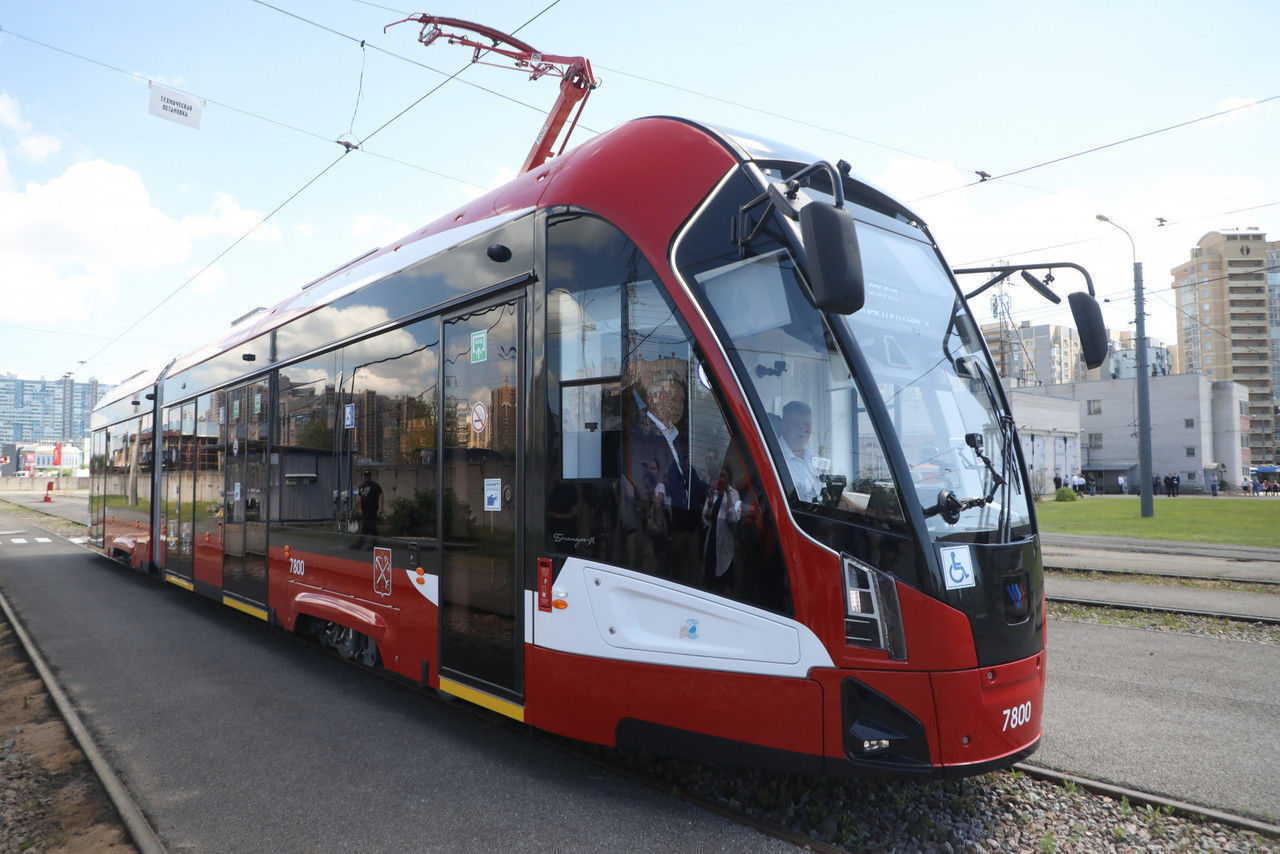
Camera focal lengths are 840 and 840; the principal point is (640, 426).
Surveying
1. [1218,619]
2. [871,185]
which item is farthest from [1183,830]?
[1218,619]

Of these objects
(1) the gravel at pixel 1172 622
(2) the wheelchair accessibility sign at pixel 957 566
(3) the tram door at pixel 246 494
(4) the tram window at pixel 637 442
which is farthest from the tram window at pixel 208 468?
(1) the gravel at pixel 1172 622

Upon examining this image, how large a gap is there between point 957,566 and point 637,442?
1527 millimetres

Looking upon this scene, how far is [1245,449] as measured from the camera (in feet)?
261

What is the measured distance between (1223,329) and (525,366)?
116869mm

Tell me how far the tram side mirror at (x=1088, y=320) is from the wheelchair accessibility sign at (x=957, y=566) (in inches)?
67.2

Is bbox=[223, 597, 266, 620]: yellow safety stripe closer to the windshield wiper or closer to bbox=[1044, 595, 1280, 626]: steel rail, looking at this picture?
the windshield wiper

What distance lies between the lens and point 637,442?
13.2 ft

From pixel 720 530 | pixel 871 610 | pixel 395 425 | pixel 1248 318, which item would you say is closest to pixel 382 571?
pixel 395 425

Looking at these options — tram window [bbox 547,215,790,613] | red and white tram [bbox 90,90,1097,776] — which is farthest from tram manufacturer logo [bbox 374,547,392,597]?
tram window [bbox 547,215,790,613]

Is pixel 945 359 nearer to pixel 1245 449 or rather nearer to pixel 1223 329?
pixel 1245 449

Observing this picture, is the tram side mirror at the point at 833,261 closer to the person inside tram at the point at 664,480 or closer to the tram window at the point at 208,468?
the person inside tram at the point at 664,480

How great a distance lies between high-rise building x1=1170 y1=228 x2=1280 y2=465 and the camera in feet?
314

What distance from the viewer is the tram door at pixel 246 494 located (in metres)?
7.85

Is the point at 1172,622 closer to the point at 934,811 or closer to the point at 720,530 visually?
the point at 934,811
